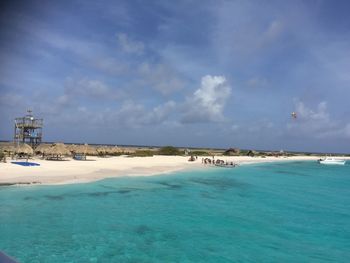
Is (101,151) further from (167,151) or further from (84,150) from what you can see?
(167,151)

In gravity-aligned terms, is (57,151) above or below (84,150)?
below

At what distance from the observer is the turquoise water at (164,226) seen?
9602 millimetres

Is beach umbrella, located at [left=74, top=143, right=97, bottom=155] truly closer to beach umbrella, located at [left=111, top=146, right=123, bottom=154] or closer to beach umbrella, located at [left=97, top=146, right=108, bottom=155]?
beach umbrella, located at [left=97, top=146, right=108, bottom=155]

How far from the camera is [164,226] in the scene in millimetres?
12406

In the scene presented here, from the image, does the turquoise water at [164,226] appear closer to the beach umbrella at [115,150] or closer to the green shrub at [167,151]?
the beach umbrella at [115,150]

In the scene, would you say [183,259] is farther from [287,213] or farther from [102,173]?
[102,173]

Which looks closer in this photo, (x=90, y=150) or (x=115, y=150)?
(x=90, y=150)

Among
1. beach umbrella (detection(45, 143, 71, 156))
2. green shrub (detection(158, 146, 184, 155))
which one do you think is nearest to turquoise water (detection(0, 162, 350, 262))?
beach umbrella (detection(45, 143, 71, 156))

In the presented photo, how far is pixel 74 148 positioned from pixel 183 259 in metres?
30.8

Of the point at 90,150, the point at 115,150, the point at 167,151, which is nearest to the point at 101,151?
the point at 115,150

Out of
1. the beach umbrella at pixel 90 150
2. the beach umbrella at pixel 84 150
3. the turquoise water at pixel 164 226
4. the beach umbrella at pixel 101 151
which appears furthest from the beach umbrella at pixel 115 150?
the turquoise water at pixel 164 226

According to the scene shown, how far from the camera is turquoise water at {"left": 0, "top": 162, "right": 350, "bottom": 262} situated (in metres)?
9.60

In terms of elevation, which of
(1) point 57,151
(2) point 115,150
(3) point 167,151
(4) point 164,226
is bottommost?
(4) point 164,226

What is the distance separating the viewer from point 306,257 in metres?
9.91
